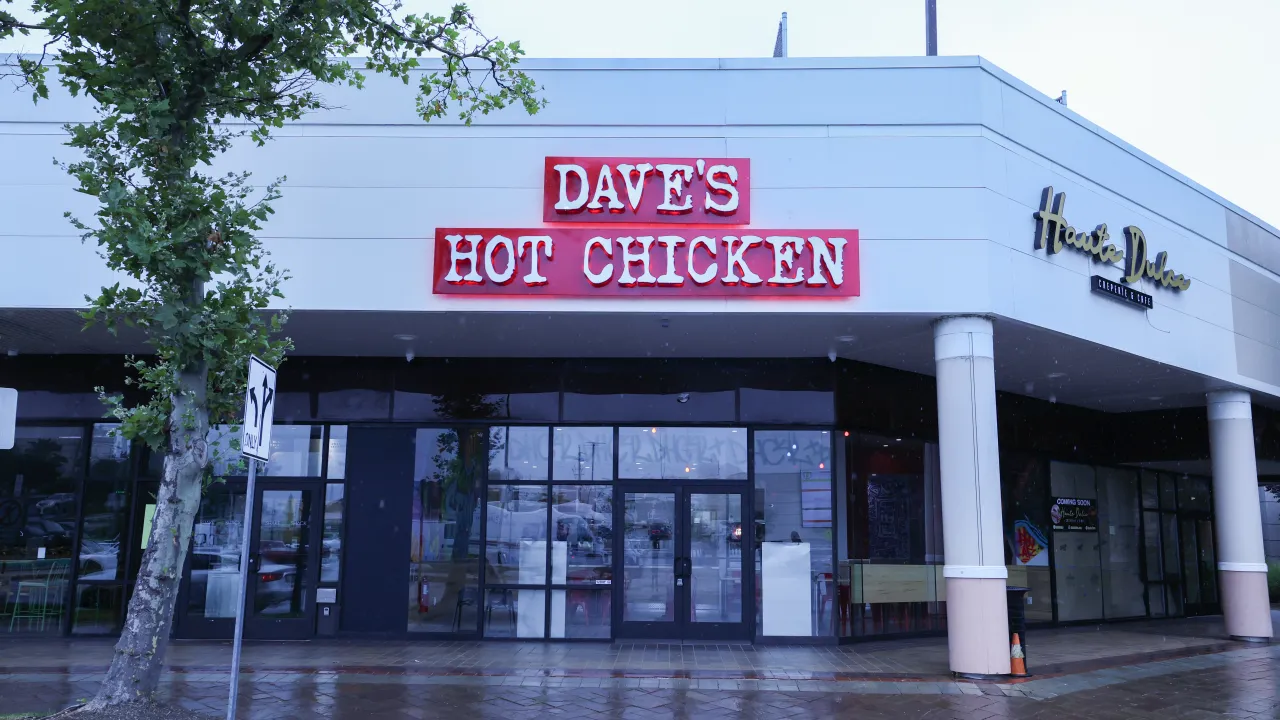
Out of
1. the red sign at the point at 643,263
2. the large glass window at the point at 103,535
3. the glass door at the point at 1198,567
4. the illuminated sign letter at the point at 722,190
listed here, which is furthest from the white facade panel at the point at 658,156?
the glass door at the point at 1198,567

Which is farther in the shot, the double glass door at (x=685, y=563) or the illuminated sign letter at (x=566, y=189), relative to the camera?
the double glass door at (x=685, y=563)

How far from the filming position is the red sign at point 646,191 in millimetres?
11406

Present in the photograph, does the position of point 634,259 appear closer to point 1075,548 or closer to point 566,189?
point 566,189

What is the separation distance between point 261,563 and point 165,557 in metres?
6.42

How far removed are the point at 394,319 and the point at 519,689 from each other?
14.6ft

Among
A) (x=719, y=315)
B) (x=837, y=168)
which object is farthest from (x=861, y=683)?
(x=837, y=168)

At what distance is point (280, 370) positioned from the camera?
14.0 metres

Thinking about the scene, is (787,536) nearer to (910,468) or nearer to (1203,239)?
(910,468)

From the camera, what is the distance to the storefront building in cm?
1130

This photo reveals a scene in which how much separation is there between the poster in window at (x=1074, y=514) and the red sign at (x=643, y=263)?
8.62 metres

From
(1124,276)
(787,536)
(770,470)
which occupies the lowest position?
(787,536)

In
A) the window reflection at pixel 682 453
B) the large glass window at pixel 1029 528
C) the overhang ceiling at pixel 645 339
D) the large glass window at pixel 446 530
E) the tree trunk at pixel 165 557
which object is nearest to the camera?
the tree trunk at pixel 165 557

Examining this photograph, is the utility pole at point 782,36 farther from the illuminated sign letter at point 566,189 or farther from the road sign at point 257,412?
the road sign at point 257,412

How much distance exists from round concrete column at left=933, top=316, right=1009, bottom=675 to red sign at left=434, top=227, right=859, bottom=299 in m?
1.57
